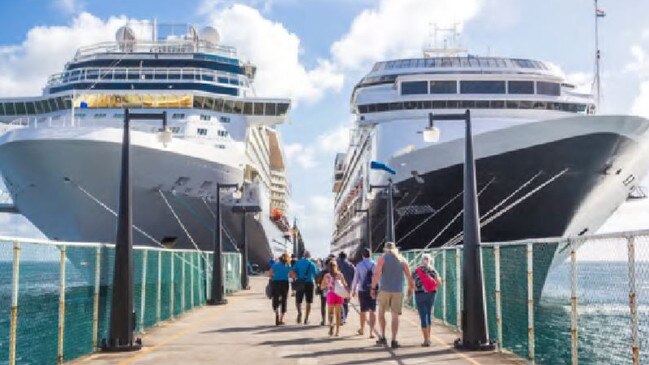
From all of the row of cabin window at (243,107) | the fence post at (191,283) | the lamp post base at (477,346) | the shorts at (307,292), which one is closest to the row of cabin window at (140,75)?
the row of cabin window at (243,107)

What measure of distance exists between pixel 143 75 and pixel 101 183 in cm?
1309

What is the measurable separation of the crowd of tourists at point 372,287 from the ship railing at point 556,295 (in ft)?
3.53

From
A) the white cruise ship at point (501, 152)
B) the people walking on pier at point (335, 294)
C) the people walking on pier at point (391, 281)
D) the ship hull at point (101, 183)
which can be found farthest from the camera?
the ship hull at point (101, 183)

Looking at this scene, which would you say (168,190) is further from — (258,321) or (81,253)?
(81,253)

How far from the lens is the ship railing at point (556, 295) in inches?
306

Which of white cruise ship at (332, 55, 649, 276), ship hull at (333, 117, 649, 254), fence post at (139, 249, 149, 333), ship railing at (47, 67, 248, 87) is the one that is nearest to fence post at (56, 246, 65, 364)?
fence post at (139, 249, 149, 333)

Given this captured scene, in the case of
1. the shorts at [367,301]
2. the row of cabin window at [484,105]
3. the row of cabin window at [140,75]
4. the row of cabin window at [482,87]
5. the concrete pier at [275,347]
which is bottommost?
the concrete pier at [275,347]

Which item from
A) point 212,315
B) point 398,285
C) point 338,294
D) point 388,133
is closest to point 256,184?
point 388,133

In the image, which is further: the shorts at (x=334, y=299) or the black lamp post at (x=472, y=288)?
the shorts at (x=334, y=299)

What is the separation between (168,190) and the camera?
2948 cm

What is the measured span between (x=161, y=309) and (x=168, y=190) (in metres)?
14.1

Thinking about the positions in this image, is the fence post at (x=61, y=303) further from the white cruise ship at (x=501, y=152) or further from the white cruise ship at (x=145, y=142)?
the white cruise ship at (x=145, y=142)

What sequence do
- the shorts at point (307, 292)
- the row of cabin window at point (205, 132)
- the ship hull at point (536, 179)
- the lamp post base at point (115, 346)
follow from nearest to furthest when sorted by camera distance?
the lamp post base at point (115, 346) → the shorts at point (307, 292) → the ship hull at point (536, 179) → the row of cabin window at point (205, 132)

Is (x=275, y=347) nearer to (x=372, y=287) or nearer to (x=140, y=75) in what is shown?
(x=372, y=287)
